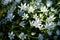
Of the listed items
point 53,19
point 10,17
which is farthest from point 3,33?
point 53,19

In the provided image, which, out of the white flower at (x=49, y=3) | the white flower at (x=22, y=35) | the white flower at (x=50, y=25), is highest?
the white flower at (x=49, y=3)

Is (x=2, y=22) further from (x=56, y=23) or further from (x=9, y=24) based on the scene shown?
(x=56, y=23)

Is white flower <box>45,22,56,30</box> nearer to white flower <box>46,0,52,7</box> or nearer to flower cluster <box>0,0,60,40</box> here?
flower cluster <box>0,0,60,40</box>

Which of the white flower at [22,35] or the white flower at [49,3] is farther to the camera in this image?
the white flower at [49,3]

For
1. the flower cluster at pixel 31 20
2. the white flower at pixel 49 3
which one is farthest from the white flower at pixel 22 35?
the white flower at pixel 49 3

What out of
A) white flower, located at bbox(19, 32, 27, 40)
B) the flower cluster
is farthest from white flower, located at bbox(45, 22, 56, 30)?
white flower, located at bbox(19, 32, 27, 40)

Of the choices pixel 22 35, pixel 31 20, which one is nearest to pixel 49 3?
pixel 31 20

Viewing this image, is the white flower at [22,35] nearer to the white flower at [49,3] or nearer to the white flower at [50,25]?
the white flower at [50,25]

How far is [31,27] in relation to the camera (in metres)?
1.83

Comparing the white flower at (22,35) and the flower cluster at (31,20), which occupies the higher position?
the flower cluster at (31,20)

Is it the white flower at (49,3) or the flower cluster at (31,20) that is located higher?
the white flower at (49,3)

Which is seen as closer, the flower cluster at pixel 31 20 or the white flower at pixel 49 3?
the flower cluster at pixel 31 20

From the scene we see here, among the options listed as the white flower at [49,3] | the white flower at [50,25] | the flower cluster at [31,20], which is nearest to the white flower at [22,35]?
the flower cluster at [31,20]

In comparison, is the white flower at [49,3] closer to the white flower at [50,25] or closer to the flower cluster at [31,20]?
the flower cluster at [31,20]
